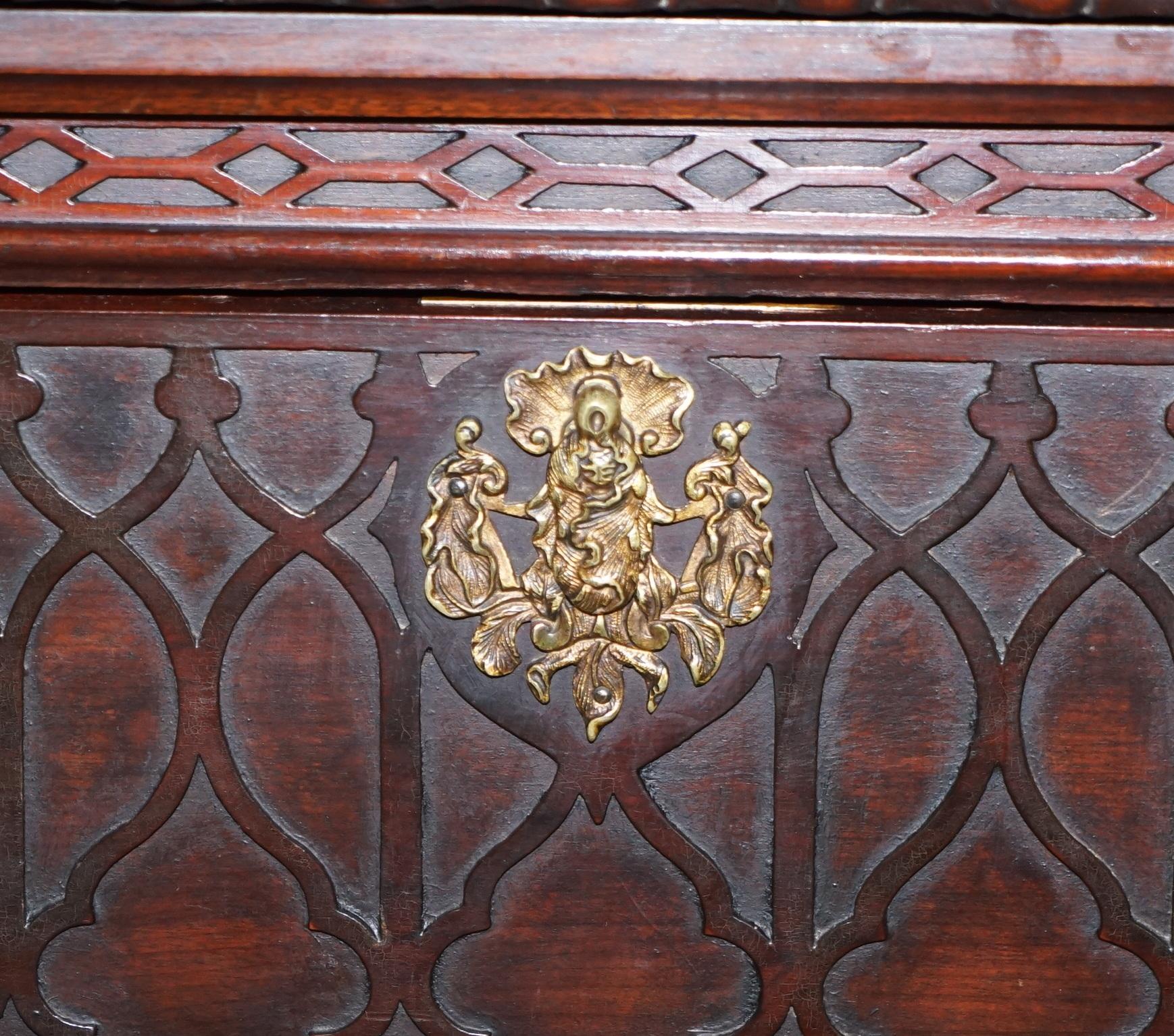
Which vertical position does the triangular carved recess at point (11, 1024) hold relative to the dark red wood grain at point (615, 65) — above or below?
below

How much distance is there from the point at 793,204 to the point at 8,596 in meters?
0.44

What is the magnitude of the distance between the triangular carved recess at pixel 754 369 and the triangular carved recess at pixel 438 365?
13 cm

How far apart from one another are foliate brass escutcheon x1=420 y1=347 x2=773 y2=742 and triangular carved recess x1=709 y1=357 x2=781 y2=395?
2cm

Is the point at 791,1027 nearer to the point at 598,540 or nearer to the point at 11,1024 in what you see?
the point at 598,540

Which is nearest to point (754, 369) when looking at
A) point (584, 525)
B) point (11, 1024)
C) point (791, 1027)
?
point (584, 525)

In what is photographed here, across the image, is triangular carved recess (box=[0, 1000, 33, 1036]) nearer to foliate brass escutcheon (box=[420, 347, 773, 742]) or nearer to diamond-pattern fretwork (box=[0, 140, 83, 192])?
foliate brass escutcheon (box=[420, 347, 773, 742])

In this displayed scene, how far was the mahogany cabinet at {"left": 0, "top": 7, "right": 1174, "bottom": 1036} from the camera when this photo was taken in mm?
501

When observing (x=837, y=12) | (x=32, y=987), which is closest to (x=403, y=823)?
(x=32, y=987)

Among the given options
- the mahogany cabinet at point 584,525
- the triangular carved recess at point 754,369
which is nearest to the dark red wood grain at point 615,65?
the mahogany cabinet at point 584,525

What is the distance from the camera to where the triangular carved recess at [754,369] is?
21.2 inches

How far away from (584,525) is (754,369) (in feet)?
0.38

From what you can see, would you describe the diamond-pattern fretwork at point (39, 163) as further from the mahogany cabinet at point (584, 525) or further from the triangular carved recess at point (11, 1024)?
the triangular carved recess at point (11, 1024)

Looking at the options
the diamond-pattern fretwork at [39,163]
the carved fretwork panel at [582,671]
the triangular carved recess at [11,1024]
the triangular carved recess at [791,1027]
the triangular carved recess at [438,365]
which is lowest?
the triangular carved recess at [11,1024]

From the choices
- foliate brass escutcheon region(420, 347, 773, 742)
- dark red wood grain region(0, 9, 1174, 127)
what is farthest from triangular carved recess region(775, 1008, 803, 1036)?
dark red wood grain region(0, 9, 1174, 127)
